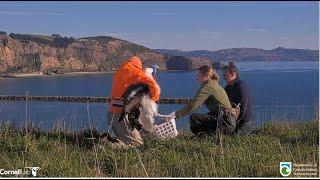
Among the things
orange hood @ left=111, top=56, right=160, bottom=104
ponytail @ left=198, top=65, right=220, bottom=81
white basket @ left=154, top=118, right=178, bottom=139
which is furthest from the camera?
ponytail @ left=198, top=65, right=220, bottom=81

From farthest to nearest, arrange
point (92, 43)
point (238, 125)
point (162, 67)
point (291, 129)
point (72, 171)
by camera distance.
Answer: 1. point (92, 43)
2. point (162, 67)
3. point (291, 129)
4. point (238, 125)
5. point (72, 171)

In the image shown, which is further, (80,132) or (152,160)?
(80,132)

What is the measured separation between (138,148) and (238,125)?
1979mm

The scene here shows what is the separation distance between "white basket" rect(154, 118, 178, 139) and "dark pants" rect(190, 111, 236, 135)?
63 cm

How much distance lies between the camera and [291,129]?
382 inches

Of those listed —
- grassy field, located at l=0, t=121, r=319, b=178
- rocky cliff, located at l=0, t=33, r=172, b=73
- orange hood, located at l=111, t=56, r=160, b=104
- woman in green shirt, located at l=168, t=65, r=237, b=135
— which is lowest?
rocky cliff, located at l=0, t=33, r=172, b=73

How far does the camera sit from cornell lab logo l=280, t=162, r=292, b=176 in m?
6.37

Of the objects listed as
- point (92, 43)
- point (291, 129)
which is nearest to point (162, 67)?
point (92, 43)

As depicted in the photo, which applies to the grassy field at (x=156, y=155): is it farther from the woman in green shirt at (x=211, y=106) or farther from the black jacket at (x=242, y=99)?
the black jacket at (x=242, y=99)

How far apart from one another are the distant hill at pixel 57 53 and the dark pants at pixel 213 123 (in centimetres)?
10251

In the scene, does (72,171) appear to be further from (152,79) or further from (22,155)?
(152,79)

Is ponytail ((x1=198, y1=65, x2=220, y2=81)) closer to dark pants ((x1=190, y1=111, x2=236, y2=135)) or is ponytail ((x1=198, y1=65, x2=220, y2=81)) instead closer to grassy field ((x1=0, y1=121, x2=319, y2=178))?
dark pants ((x1=190, y1=111, x2=236, y2=135))
